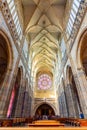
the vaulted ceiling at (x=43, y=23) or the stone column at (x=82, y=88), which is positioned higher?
the vaulted ceiling at (x=43, y=23)

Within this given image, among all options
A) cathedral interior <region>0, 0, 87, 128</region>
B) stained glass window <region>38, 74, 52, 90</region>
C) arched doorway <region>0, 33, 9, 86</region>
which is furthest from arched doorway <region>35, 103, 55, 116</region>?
arched doorway <region>0, 33, 9, 86</region>

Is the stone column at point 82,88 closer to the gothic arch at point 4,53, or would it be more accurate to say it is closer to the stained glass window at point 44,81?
the gothic arch at point 4,53

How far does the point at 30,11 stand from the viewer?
52.1 ft

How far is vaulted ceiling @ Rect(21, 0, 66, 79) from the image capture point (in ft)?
50.9

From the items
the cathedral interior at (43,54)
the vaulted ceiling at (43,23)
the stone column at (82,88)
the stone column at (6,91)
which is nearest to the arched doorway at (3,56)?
the cathedral interior at (43,54)

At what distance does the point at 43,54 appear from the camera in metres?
24.7

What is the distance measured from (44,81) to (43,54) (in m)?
7.01

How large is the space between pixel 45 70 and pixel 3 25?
2142 cm

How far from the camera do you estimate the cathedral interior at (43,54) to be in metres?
9.61

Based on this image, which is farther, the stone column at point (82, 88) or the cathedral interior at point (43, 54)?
the cathedral interior at point (43, 54)

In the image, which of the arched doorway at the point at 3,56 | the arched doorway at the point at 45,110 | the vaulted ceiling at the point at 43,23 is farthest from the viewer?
the arched doorway at the point at 45,110

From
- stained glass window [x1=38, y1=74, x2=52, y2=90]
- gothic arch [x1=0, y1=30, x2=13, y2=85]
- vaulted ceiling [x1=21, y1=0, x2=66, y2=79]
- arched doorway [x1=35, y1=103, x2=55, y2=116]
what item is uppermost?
vaulted ceiling [x1=21, y1=0, x2=66, y2=79]

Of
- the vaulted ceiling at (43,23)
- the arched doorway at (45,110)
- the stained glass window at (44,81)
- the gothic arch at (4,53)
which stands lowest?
the arched doorway at (45,110)

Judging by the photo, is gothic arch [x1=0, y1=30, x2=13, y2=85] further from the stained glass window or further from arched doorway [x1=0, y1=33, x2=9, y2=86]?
the stained glass window
